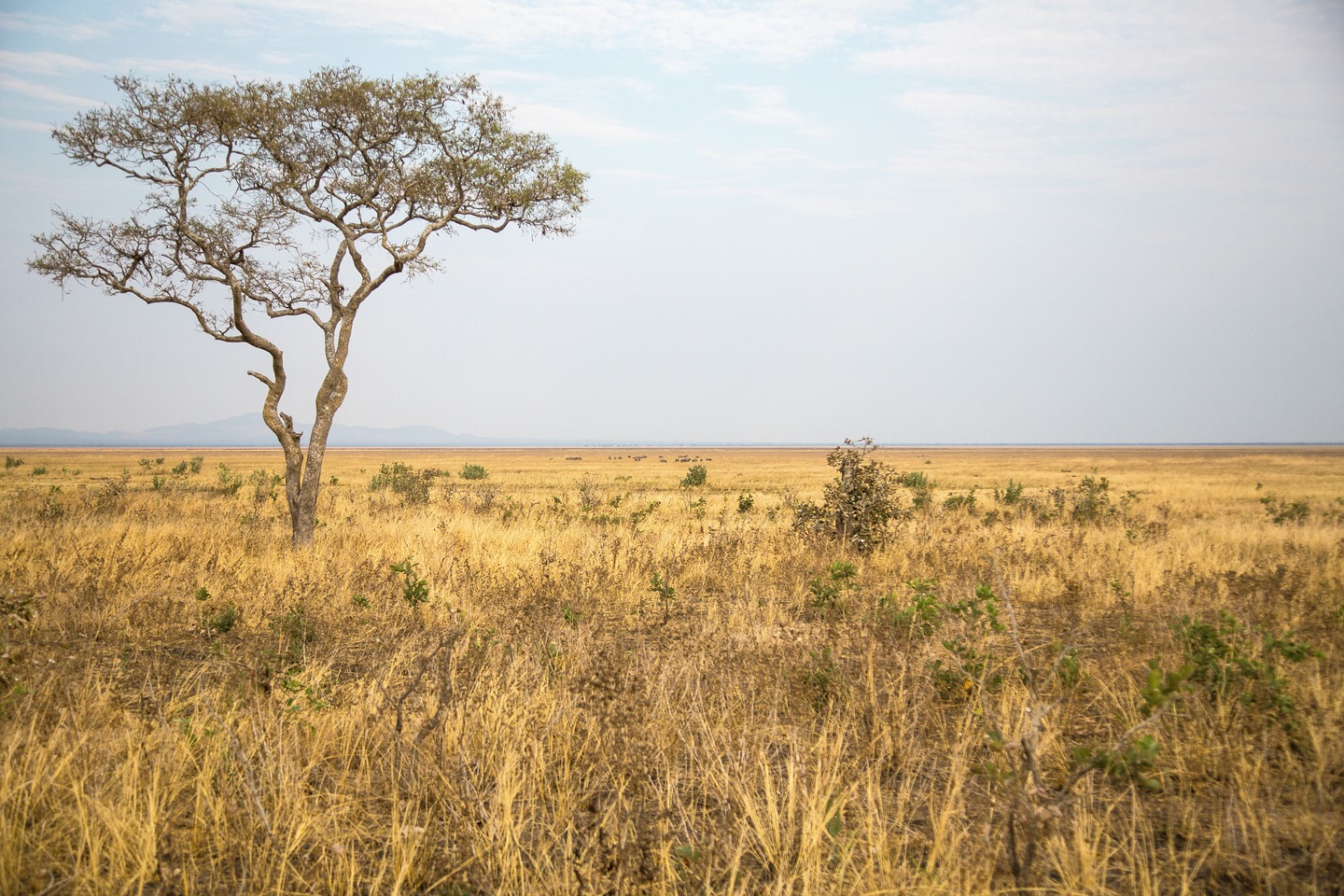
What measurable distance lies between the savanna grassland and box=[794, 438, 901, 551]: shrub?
3010 mm

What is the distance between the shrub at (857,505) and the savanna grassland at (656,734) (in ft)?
9.88

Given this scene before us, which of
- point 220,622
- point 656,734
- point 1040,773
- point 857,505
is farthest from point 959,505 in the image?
point 220,622

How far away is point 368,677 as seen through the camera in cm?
546

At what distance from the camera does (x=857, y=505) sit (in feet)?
41.1

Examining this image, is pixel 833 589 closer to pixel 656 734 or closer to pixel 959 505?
pixel 656 734

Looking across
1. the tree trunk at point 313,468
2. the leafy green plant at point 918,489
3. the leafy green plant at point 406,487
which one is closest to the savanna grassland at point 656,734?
the tree trunk at point 313,468

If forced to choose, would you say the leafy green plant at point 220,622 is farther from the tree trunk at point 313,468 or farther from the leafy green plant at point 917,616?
the leafy green plant at point 917,616

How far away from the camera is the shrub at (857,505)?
1218 centimetres

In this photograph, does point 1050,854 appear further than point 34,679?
No

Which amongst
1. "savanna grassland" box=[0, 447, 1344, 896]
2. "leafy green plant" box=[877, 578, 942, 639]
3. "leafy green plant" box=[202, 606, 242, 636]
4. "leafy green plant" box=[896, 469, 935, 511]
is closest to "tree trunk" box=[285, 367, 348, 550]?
"savanna grassland" box=[0, 447, 1344, 896]

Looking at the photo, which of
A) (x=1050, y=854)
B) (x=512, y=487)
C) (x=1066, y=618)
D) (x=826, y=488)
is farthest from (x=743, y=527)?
(x=512, y=487)

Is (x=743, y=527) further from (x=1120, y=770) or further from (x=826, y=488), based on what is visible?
(x=1120, y=770)

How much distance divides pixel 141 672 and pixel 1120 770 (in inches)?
267

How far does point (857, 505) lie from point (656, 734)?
899cm
